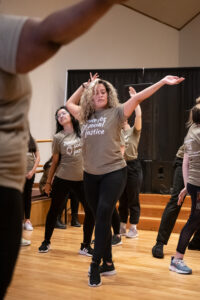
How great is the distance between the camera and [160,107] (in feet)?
25.0

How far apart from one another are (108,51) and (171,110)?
1.91 meters

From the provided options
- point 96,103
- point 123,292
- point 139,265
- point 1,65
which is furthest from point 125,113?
point 1,65

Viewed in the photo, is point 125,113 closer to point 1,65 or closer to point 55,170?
point 55,170

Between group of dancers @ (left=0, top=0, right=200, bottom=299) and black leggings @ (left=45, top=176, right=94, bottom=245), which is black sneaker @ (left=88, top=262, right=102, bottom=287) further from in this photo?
black leggings @ (left=45, top=176, right=94, bottom=245)

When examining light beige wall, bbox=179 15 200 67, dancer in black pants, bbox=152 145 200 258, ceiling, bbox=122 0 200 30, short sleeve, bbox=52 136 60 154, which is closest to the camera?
dancer in black pants, bbox=152 145 200 258

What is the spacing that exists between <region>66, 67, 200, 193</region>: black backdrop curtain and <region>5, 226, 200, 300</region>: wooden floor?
3.24 metres

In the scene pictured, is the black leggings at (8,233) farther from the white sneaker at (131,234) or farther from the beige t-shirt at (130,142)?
the white sneaker at (131,234)

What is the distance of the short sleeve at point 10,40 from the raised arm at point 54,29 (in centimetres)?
1

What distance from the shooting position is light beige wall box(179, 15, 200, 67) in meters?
8.83

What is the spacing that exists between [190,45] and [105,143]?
6813mm

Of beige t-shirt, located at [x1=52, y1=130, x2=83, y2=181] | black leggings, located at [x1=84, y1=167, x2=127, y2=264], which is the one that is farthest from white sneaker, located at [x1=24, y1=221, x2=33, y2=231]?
black leggings, located at [x1=84, y1=167, x2=127, y2=264]

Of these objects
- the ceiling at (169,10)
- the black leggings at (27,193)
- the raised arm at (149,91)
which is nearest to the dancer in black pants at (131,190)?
the black leggings at (27,193)

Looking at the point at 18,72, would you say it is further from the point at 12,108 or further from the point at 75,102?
the point at 75,102

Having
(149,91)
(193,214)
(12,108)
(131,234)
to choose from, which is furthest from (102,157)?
(131,234)
